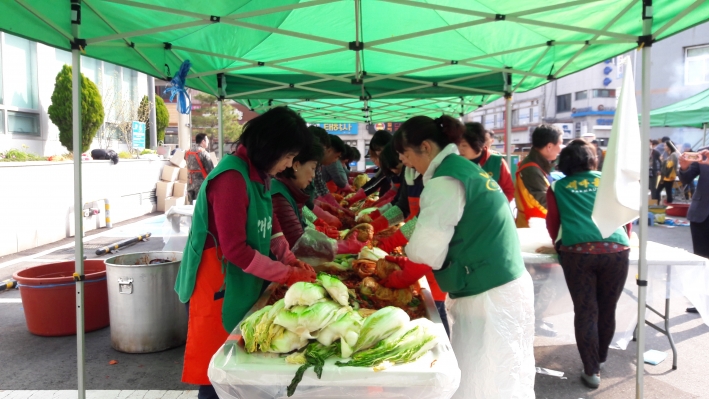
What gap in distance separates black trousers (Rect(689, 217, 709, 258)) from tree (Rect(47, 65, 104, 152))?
44.6 feet

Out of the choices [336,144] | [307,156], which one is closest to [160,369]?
[307,156]

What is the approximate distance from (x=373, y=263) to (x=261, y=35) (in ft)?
8.46

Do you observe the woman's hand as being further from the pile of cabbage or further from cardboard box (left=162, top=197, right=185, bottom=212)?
cardboard box (left=162, top=197, right=185, bottom=212)

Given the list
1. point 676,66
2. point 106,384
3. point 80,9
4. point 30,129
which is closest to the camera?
point 80,9

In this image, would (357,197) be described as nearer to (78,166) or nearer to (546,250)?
(546,250)

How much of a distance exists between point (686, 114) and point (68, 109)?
52.3 ft

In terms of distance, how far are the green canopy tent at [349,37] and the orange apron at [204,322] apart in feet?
3.33

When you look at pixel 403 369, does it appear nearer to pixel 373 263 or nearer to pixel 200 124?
pixel 373 263

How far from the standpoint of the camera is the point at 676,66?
2239 cm

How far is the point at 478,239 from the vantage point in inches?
85.1

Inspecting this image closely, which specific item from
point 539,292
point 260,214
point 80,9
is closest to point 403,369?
point 260,214

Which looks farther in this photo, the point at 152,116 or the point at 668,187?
the point at 152,116

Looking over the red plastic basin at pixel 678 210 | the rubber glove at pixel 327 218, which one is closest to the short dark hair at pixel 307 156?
the rubber glove at pixel 327 218

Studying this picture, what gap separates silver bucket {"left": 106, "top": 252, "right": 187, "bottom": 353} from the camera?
13.2ft
